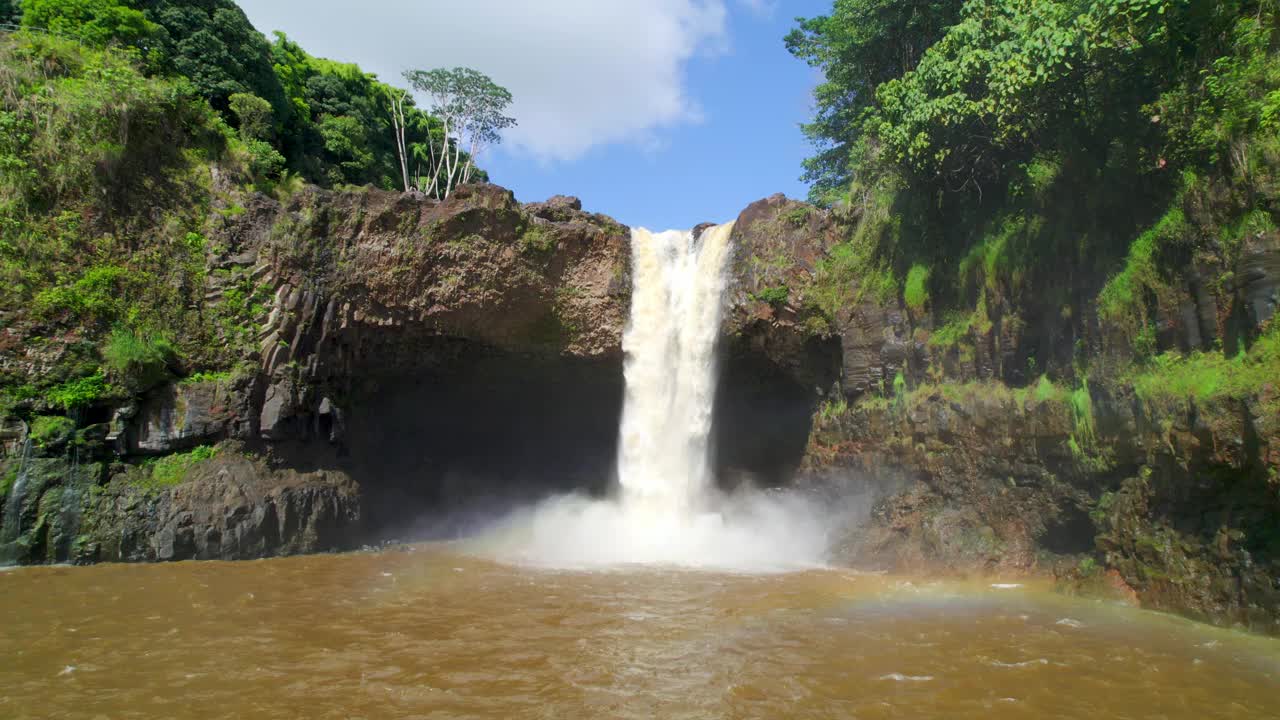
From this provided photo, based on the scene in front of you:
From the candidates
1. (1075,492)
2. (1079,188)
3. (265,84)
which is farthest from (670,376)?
(265,84)

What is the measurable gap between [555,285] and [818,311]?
623cm

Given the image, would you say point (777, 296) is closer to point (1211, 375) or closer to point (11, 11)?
point (1211, 375)

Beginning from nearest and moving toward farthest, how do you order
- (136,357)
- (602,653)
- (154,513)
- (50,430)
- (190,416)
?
(602,653) → (50,430) → (154,513) → (136,357) → (190,416)

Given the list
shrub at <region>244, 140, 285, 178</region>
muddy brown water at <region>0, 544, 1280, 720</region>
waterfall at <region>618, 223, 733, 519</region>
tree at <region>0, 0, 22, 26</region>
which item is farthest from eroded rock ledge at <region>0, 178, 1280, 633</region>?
Result: tree at <region>0, 0, 22, 26</region>

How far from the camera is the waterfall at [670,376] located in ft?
55.3

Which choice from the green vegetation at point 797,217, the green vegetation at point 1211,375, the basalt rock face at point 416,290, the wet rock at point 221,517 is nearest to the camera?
the green vegetation at point 1211,375

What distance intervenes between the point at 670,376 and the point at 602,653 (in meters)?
10.4

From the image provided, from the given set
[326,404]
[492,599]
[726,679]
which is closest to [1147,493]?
[726,679]

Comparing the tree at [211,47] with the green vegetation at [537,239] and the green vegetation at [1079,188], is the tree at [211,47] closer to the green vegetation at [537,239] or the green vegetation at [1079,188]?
the green vegetation at [537,239]

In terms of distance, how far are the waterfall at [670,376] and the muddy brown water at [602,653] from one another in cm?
584

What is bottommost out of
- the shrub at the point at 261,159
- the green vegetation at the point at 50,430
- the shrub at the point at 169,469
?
the shrub at the point at 169,469

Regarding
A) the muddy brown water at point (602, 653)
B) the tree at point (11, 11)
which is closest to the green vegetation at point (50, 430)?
the muddy brown water at point (602, 653)

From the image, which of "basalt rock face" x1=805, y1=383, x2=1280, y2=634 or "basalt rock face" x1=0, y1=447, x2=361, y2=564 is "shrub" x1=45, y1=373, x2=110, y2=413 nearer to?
"basalt rock face" x1=0, y1=447, x2=361, y2=564

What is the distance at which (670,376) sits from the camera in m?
17.2
